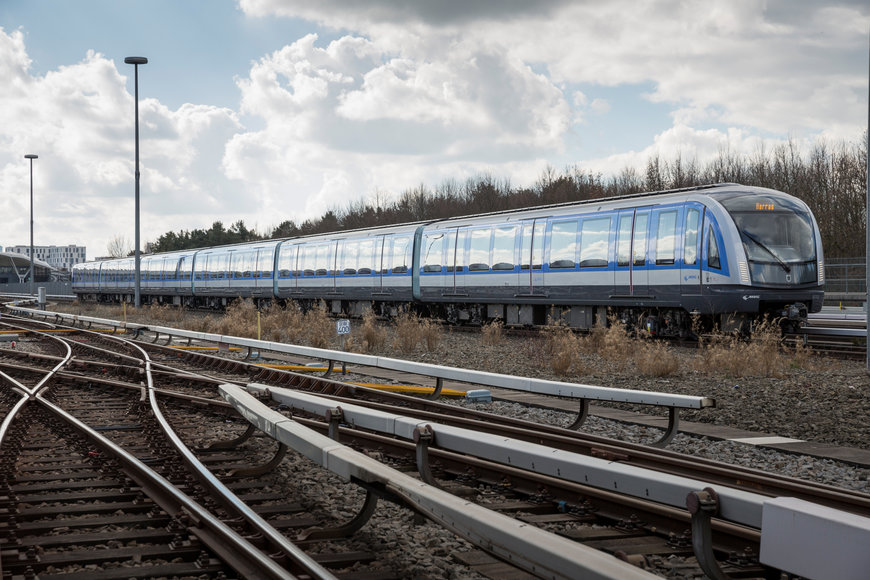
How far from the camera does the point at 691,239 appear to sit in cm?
1806

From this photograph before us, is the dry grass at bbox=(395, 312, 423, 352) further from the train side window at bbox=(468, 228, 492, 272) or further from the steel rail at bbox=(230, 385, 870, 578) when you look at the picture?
the steel rail at bbox=(230, 385, 870, 578)

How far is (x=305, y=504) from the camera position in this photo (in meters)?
6.11

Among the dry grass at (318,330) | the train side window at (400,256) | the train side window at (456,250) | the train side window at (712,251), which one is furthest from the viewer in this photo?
the train side window at (400,256)

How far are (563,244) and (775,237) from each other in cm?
500

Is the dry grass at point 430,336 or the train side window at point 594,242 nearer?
the dry grass at point 430,336

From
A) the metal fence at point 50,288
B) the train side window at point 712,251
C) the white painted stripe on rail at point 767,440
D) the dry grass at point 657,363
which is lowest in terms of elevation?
the white painted stripe on rail at point 767,440

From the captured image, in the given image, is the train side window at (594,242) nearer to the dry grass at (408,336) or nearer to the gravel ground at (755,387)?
the gravel ground at (755,387)

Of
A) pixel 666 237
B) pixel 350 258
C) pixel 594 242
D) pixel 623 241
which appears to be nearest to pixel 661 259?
pixel 666 237

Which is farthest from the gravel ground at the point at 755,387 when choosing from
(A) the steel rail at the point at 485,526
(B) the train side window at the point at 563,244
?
(A) the steel rail at the point at 485,526

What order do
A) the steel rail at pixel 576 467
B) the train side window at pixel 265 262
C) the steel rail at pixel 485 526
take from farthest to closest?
1. the train side window at pixel 265 262
2. the steel rail at pixel 576 467
3. the steel rail at pixel 485 526

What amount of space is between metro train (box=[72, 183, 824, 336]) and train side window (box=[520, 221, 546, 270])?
0.08 feet

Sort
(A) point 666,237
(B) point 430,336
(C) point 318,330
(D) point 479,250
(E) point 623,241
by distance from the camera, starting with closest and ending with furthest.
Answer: (A) point 666,237 < (B) point 430,336 < (E) point 623,241 < (C) point 318,330 < (D) point 479,250

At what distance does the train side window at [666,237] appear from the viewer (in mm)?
18453

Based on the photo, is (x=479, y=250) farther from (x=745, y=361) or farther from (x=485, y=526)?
(x=485, y=526)
